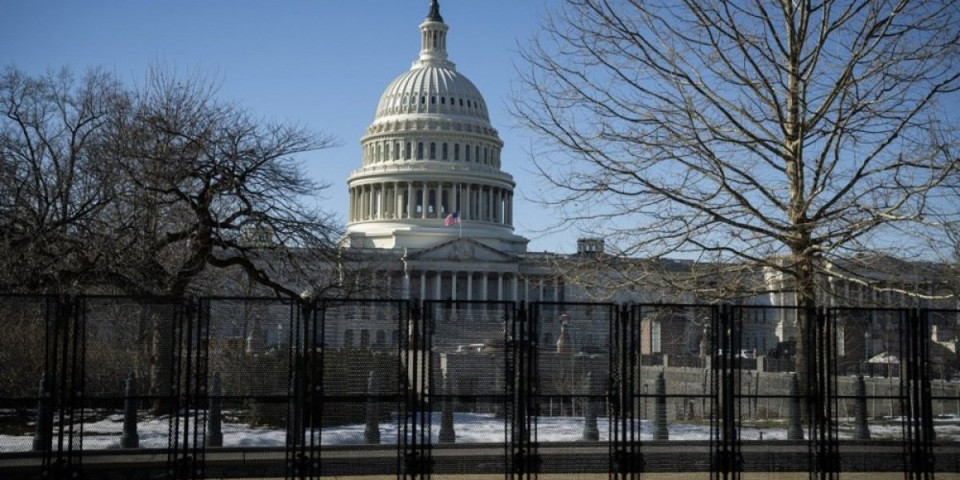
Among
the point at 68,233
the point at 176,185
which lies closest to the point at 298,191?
the point at 176,185

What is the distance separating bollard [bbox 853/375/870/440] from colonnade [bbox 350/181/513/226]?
398 feet

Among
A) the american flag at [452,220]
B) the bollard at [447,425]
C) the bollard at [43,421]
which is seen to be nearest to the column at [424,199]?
the american flag at [452,220]

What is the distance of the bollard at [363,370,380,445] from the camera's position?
16.8 meters

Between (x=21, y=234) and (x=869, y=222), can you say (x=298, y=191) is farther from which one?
(x=869, y=222)

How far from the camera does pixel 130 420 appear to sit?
54.1 feet

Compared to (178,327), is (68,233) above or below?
above

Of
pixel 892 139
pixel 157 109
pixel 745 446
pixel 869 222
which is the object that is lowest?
pixel 745 446

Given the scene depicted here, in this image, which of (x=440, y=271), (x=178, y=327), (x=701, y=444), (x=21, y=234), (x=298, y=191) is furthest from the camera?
(x=440, y=271)

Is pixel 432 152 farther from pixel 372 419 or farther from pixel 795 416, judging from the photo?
pixel 372 419

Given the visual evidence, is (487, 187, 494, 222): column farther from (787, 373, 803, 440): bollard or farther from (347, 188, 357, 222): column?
(787, 373, 803, 440): bollard

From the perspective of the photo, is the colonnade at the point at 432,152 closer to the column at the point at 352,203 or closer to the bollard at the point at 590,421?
the column at the point at 352,203

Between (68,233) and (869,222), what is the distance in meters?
20.2

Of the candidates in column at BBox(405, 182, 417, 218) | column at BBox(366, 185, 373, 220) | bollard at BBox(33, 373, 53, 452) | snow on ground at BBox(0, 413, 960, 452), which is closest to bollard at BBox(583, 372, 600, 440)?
snow on ground at BBox(0, 413, 960, 452)

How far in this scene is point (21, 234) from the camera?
95.9 feet
